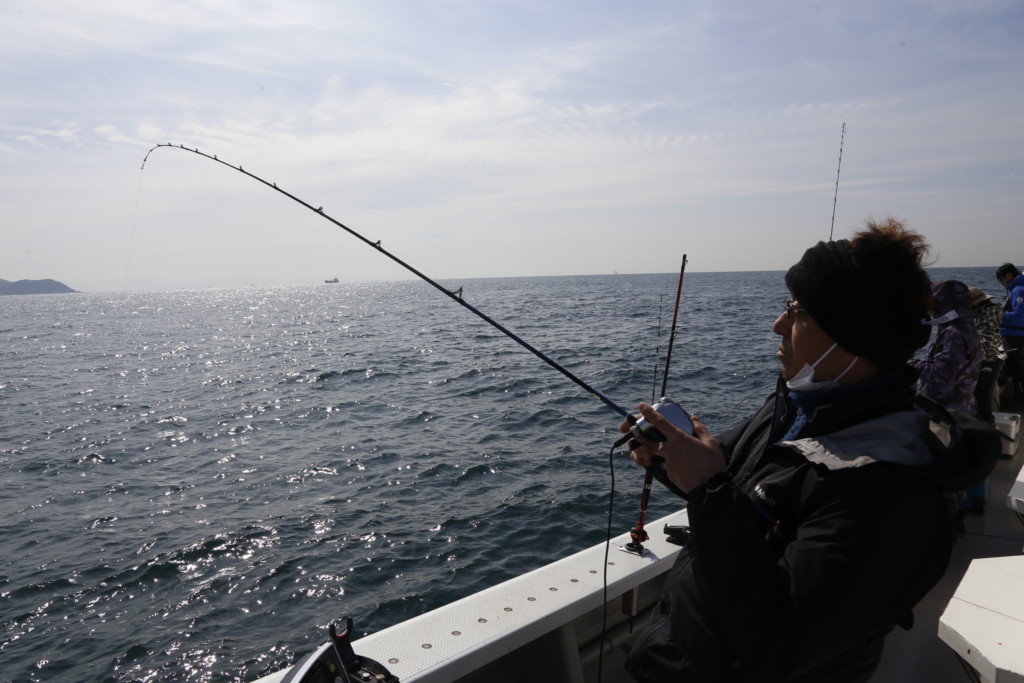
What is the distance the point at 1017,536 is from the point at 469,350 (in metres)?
18.6

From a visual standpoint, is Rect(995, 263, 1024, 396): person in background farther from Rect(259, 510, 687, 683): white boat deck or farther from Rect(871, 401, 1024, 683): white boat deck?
Rect(259, 510, 687, 683): white boat deck

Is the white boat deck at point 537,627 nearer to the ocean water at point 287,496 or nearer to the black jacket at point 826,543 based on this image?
the black jacket at point 826,543

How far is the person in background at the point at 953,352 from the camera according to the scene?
3783mm

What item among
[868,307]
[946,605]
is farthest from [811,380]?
[946,605]

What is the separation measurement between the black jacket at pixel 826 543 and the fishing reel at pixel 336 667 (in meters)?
0.79

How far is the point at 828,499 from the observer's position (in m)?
1.26

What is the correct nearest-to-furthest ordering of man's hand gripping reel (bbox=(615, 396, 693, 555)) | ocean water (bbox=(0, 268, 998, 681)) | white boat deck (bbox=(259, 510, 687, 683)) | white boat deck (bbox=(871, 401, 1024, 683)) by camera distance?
man's hand gripping reel (bbox=(615, 396, 693, 555)) → white boat deck (bbox=(259, 510, 687, 683)) → white boat deck (bbox=(871, 401, 1024, 683)) → ocean water (bbox=(0, 268, 998, 681))

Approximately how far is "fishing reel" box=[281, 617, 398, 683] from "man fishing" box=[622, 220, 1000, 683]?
0.69 meters

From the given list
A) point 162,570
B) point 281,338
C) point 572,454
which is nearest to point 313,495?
point 162,570

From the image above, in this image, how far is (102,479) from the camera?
9.57 metres

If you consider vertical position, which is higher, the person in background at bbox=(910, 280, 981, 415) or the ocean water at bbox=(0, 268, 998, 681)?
the person in background at bbox=(910, 280, 981, 415)

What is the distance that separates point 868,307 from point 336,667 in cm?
145

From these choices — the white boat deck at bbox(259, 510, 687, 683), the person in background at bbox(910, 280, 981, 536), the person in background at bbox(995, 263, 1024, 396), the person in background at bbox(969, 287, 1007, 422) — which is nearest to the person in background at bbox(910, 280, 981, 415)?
the person in background at bbox(910, 280, 981, 536)

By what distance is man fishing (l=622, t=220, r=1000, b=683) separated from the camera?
121 centimetres
